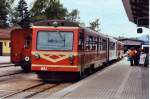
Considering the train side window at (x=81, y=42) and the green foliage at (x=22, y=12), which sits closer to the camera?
the train side window at (x=81, y=42)

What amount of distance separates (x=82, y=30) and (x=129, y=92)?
7.27 m

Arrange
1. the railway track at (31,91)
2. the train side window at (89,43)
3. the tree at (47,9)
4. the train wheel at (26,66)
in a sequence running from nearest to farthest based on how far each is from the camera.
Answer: the railway track at (31,91)
the train side window at (89,43)
the train wheel at (26,66)
the tree at (47,9)

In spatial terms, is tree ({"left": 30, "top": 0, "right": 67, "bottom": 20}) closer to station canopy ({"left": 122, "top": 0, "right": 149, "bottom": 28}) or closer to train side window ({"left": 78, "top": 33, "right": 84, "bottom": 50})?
station canopy ({"left": 122, "top": 0, "right": 149, "bottom": 28})

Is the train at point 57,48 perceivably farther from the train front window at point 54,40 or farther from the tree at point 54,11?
the tree at point 54,11

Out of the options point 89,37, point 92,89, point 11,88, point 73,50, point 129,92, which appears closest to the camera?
point 129,92

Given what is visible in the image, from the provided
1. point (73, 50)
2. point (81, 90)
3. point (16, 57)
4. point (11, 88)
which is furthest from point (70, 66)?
point (16, 57)

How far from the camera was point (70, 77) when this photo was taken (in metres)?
25.5

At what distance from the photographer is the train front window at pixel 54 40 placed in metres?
24.1

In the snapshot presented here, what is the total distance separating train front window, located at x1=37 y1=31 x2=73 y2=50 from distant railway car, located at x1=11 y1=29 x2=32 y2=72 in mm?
7271

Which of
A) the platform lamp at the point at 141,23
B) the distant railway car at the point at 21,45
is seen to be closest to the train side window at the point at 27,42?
the distant railway car at the point at 21,45

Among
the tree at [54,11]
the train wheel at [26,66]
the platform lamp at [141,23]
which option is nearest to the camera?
the train wheel at [26,66]

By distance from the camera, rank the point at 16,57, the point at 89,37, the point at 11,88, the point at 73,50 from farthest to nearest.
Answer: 1. the point at 16,57
2. the point at 89,37
3. the point at 73,50
4. the point at 11,88

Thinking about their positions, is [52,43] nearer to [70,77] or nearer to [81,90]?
[70,77]

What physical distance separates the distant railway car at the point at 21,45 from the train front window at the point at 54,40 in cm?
727
